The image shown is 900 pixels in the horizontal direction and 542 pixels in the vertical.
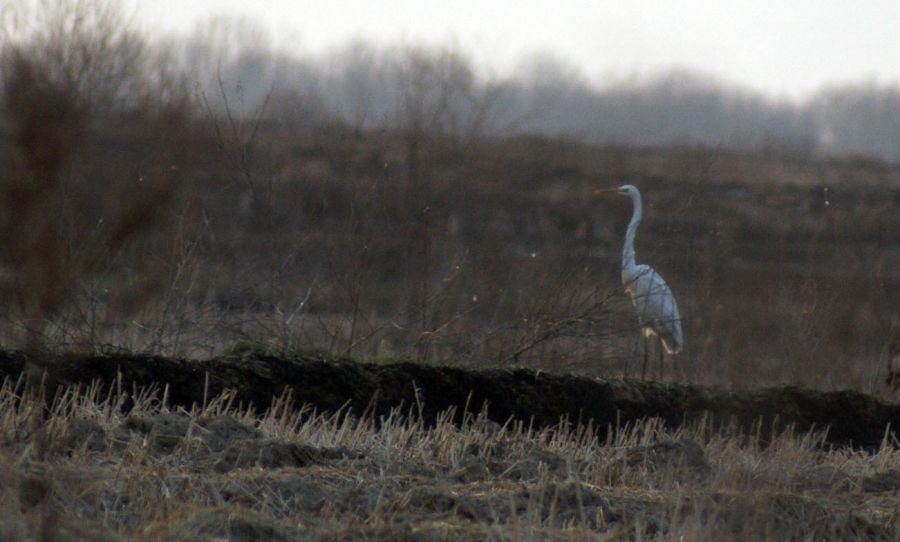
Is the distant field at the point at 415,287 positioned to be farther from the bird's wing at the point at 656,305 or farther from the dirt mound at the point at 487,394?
the dirt mound at the point at 487,394

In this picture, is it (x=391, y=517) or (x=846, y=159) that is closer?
(x=391, y=517)

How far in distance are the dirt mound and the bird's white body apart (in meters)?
1.19

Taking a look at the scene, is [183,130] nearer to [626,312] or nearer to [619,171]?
[626,312]

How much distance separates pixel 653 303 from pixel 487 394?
301 cm

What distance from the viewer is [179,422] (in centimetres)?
675

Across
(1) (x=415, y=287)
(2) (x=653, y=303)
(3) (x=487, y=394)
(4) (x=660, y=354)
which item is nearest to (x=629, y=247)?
(2) (x=653, y=303)

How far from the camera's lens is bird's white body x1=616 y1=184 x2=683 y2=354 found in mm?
12133

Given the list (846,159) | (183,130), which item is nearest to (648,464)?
(183,130)

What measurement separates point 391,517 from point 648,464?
9.35 ft

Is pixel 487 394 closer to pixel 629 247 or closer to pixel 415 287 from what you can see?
pixel 415 287

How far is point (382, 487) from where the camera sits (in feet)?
18.2

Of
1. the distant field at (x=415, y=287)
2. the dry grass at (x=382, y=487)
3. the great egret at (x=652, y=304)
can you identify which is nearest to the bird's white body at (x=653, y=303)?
the great egret at (x=652, y=304)

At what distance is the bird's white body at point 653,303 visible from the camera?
478 inches

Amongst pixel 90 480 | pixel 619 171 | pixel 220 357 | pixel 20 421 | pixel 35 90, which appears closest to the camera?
pixel 35 90
